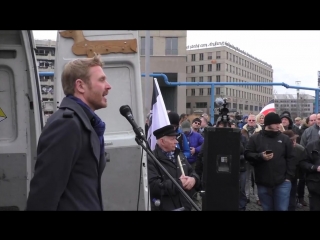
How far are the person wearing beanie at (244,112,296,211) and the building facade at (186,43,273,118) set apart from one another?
1.22 metres

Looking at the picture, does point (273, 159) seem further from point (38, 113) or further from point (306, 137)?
point (38, 113)

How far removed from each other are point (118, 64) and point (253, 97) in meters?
7.30

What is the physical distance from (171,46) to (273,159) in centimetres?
2130

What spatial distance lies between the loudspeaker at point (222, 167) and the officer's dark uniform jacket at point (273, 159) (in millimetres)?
745

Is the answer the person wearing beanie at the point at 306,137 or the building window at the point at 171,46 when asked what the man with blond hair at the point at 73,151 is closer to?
the person wearing beanie at the point at 306,137

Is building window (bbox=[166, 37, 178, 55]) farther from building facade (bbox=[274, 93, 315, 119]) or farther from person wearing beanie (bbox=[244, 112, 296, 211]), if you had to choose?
person wearing beanie (bbox=[244, 112, 296, 211])

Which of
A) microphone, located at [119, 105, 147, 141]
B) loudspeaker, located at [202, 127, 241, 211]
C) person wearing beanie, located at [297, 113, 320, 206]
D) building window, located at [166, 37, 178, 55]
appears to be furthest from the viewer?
building window, located at [166, 37, 178, 55]

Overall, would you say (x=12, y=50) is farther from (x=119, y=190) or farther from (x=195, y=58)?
(x=195, y=58)

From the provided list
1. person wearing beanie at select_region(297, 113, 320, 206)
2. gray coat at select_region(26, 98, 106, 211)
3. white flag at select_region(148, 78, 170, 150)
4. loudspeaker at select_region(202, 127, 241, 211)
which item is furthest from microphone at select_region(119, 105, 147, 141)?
person wearing beanie at select_region(297, 113, 320, 206)

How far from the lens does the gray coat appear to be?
1.79 m

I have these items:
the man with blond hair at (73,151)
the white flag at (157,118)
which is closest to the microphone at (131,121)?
the man with blond hair at (73,151)

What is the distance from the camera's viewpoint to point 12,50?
374 cm

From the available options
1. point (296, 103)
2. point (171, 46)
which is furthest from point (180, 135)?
point (171, 46)
